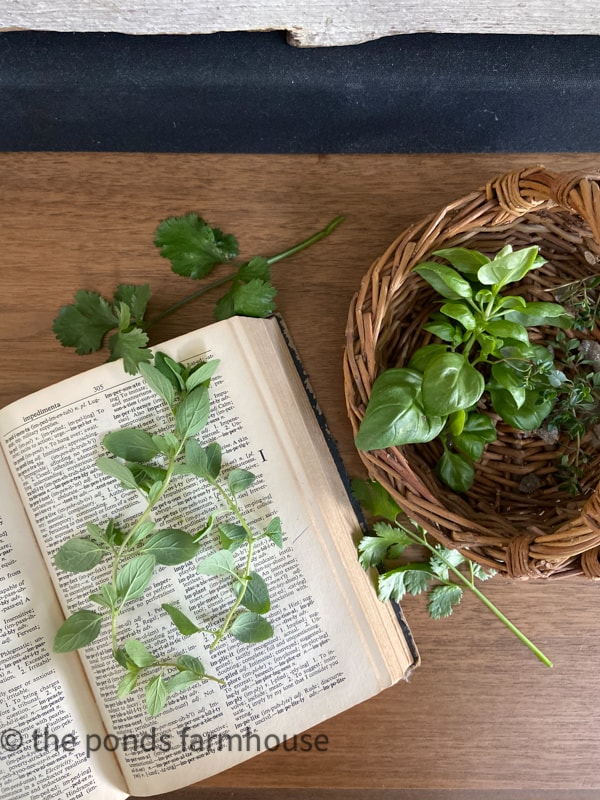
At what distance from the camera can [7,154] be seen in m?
0.74

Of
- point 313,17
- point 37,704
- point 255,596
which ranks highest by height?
point 313,17

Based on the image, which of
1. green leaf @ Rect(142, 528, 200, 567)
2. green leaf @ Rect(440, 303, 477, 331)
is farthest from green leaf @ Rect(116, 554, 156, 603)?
green leaf @ Rect(440, 303, 477, 331)

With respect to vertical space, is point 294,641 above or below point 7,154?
below

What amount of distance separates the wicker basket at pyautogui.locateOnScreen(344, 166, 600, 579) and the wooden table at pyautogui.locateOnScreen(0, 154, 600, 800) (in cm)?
9

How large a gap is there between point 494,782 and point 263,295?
55 centimetres

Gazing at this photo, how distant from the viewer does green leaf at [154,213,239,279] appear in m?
0.71

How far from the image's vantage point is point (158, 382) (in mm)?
654

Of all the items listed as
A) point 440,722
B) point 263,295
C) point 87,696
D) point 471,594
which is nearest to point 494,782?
point 440,722

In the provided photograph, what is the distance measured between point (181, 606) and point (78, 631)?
3.8 inches

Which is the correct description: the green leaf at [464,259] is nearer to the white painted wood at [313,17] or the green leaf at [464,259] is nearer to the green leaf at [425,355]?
the green leaf at [425,355]

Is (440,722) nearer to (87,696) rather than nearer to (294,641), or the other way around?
(294,641)

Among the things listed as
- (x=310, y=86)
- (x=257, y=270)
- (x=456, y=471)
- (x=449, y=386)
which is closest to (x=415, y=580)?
(x=456, y=471)

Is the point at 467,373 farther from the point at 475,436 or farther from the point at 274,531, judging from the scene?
the point at 274,531

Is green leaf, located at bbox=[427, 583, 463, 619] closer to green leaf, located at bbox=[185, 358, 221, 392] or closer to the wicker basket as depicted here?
the wicker basket
